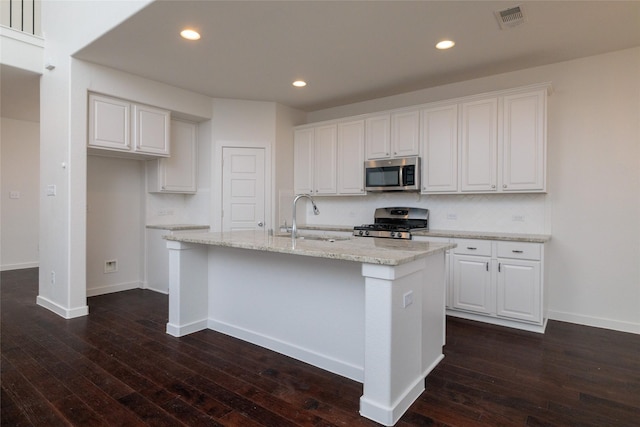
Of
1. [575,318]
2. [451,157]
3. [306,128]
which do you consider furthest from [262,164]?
[575,318]

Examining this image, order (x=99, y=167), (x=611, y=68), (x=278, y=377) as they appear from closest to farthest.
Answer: (x=278, y=377) → (x=611, y=68) → (x=99, y=167)

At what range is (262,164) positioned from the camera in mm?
4957

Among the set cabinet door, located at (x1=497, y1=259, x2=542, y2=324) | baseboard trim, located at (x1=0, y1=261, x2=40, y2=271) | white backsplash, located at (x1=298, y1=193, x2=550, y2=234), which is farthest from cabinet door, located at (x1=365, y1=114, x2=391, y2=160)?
baseboard trim, located at (x1=0, y1=261, x2=40, y2=271)

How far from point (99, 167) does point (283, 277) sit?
3.35 meters

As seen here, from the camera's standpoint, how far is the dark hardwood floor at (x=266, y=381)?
6.31 ft

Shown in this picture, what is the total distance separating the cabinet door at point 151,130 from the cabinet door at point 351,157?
2247mm

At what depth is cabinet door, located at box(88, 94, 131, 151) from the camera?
3.70 meters

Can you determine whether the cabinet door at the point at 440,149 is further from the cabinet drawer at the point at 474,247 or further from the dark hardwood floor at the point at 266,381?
the dark hardwood floor at the point at 266,381

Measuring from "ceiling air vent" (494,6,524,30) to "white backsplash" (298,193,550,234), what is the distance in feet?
5.73

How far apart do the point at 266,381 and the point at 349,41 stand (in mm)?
2839

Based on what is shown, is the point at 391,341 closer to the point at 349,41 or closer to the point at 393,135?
the point at 349,41

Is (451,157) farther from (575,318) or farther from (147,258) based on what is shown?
(147,258)

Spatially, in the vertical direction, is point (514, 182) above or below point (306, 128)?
below

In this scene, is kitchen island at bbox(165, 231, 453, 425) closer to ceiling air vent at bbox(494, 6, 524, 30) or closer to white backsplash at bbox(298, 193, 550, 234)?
white backsplash at bbox(298, 193, 550, 234)
